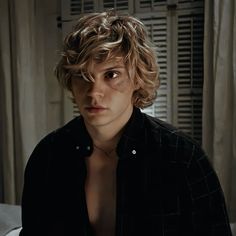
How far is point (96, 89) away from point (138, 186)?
308mm

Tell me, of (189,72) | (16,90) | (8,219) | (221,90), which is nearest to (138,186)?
(8,219)

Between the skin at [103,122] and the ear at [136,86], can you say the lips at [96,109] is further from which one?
the ear at [136,86]

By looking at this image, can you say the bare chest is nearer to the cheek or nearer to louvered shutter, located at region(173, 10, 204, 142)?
the cheek

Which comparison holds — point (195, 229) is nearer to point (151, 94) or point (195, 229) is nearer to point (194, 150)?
point (194, 150)

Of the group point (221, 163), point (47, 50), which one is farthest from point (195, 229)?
point (47, 50)

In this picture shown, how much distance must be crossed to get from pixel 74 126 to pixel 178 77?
1.17 meters

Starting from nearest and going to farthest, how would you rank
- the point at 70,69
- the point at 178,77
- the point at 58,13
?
the point at 70,69
the point at 178,77
the point at 58,13

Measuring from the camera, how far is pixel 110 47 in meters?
0.91

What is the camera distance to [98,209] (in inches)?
42.4

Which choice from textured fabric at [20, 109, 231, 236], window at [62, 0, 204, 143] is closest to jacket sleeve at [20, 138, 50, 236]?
textured fabric at [20, 109, 231, 236]

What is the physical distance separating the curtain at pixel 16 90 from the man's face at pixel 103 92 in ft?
4.53

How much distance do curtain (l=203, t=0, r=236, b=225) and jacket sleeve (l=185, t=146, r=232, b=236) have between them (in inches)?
36.3

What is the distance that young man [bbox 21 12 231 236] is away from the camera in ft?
3.08

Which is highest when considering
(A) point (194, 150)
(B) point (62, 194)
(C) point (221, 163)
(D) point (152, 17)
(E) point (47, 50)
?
(D) point (152, 17)
